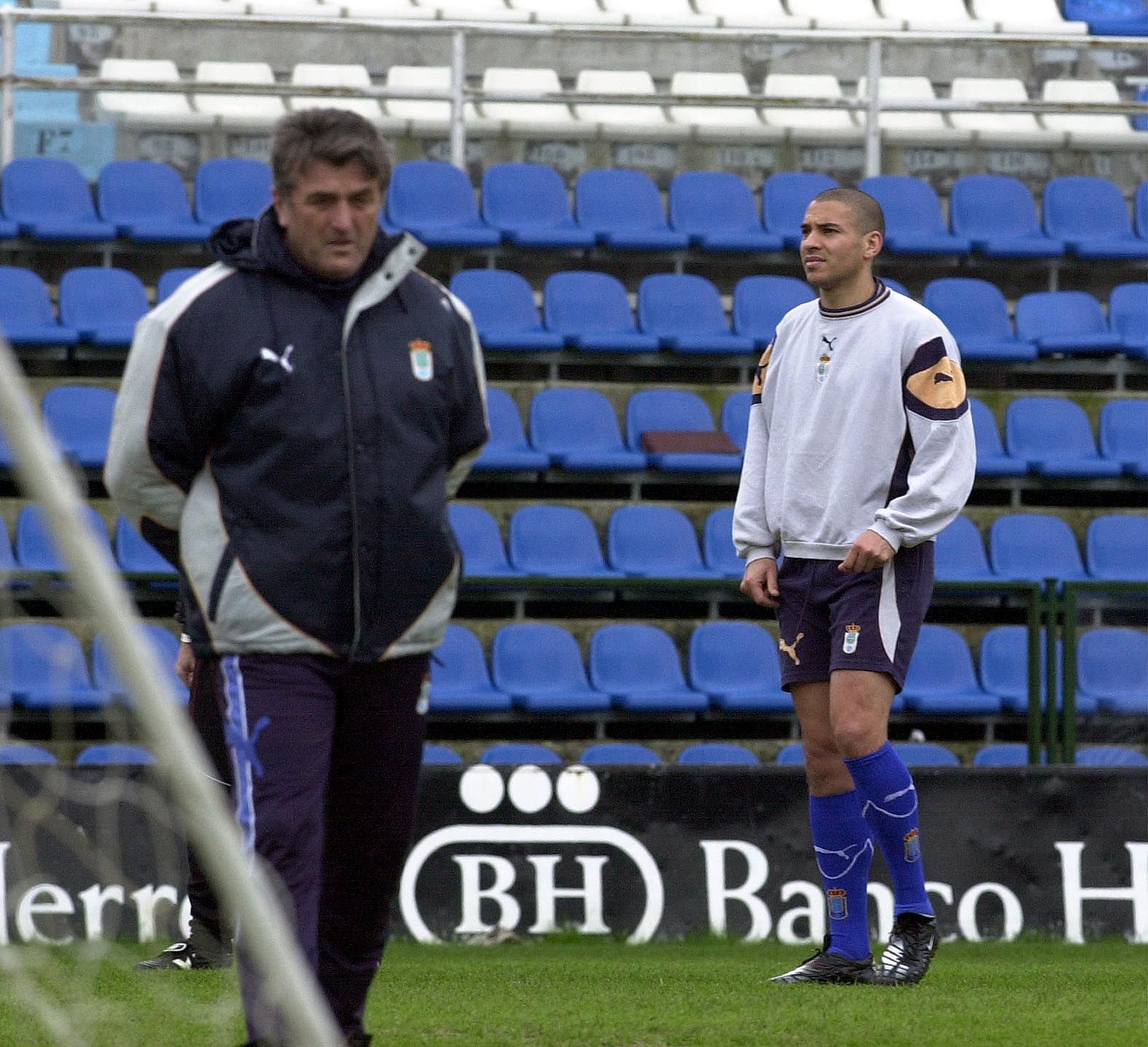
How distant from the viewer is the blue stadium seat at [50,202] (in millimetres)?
10477

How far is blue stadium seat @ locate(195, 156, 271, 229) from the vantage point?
10891 millimetres

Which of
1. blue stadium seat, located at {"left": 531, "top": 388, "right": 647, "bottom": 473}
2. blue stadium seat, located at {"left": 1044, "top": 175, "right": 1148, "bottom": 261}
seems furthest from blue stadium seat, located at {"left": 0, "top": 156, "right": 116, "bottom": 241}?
blue stadium seat, located at {"left": 1044, "top": 175, "right": 1148, "bottom": 261}

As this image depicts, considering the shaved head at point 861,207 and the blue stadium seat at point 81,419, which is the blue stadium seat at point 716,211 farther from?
the shaved head at point 861,207

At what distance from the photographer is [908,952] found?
4.72 m

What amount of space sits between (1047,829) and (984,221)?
230 inches

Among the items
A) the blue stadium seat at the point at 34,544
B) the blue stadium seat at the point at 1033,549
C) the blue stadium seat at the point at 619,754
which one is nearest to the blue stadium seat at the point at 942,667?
the blue stadium seat at the point at 1033,549

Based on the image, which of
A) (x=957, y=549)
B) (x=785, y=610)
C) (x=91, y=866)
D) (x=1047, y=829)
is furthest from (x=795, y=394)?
(x=957, y=549)

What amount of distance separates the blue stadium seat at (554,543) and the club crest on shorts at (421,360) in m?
6.04

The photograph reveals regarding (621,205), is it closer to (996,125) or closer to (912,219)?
(912,219)

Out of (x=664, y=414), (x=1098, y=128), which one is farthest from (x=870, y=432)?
(x=1098, y=128)

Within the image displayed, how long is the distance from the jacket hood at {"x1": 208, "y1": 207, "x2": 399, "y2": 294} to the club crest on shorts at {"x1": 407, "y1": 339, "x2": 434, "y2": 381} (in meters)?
0.14

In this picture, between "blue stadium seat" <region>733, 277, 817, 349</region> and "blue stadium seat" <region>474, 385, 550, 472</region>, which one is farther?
"blue stadium seat" <region>733, 277, 817, 349</region>

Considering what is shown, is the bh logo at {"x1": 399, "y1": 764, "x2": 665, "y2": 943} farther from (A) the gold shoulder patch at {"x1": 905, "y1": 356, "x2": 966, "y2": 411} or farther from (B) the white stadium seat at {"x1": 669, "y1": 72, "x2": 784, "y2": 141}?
(B) the white stadium seat at {"x1": 669, "y1": 72, "x2": 784, "y2": 141}

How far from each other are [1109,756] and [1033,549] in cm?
275
